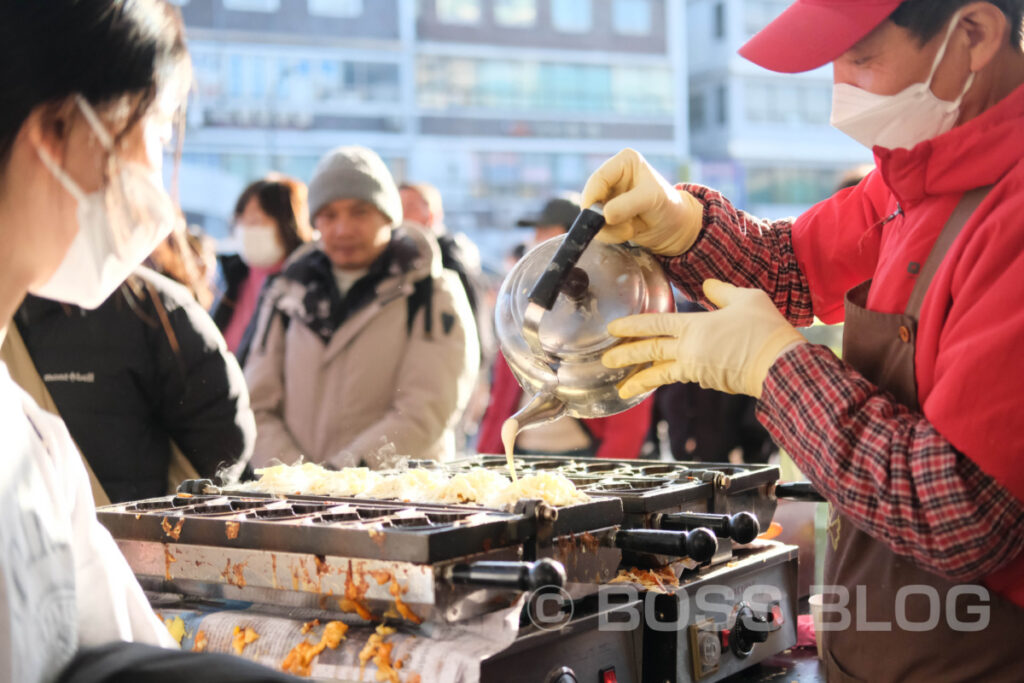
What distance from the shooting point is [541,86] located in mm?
14773

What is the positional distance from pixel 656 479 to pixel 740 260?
44 cm

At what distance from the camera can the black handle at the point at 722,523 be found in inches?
55.6

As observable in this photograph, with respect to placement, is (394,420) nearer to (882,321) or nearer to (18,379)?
(18,379)

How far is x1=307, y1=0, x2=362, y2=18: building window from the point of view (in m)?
12.6

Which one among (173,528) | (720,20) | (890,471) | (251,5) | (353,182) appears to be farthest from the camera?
(720,20)

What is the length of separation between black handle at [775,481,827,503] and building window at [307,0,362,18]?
12036 mm

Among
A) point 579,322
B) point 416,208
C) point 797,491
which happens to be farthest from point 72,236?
point 416,208

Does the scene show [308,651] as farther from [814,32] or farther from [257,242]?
[257,242]

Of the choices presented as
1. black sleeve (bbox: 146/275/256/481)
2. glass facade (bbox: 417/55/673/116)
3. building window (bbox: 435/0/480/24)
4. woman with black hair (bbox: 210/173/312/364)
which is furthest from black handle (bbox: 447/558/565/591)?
building window (bbox: 435/0/480/24)

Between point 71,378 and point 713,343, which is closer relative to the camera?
point 713,343

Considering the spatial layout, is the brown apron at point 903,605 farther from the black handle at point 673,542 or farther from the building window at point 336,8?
the building window at point 336,8

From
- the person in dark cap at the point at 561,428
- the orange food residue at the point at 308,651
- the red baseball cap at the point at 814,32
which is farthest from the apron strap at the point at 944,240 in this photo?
the person in dark cap at the point at 561,428

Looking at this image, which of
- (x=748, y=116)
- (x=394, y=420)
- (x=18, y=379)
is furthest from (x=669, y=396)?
(x=748, y=116)

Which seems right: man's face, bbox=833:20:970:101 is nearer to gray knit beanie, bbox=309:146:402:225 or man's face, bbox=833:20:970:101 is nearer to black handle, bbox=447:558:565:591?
black handle, bbox=447:558:565:591
